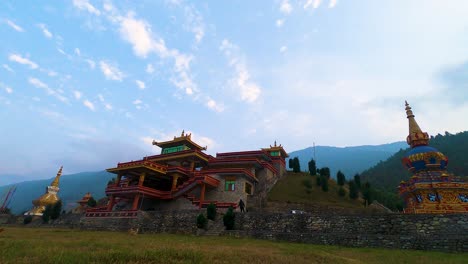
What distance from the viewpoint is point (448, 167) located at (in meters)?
77.4

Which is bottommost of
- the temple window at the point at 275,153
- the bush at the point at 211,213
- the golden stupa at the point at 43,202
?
the bush at the point at 211,213

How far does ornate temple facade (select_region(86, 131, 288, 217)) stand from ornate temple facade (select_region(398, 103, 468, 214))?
16.9 meters

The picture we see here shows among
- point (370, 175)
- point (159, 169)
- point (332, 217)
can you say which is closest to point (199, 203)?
point (159, 169)

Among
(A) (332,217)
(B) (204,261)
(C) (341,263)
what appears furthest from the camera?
(A) (332,217)

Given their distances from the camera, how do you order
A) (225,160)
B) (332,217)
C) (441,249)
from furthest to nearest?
(225,160) < (332,217) < (441,249)

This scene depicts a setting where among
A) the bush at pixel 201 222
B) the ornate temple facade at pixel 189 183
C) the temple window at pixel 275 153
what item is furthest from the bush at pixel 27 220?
the temple window at pixel 275 153

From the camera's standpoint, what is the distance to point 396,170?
93.4 metres

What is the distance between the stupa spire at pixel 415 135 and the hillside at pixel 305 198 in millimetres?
10385

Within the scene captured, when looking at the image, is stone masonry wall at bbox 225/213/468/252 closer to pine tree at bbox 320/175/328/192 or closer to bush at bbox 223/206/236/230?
bush at bbox 223/206/236/230

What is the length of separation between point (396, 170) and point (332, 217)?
8795cm

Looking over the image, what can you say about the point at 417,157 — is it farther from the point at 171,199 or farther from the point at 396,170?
the point at 396,170

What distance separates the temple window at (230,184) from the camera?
3494 cm

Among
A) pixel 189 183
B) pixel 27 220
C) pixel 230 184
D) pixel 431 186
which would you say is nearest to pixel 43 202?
pixel 27 220

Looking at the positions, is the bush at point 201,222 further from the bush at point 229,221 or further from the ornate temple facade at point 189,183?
the ornate temple facade at point 189,183
